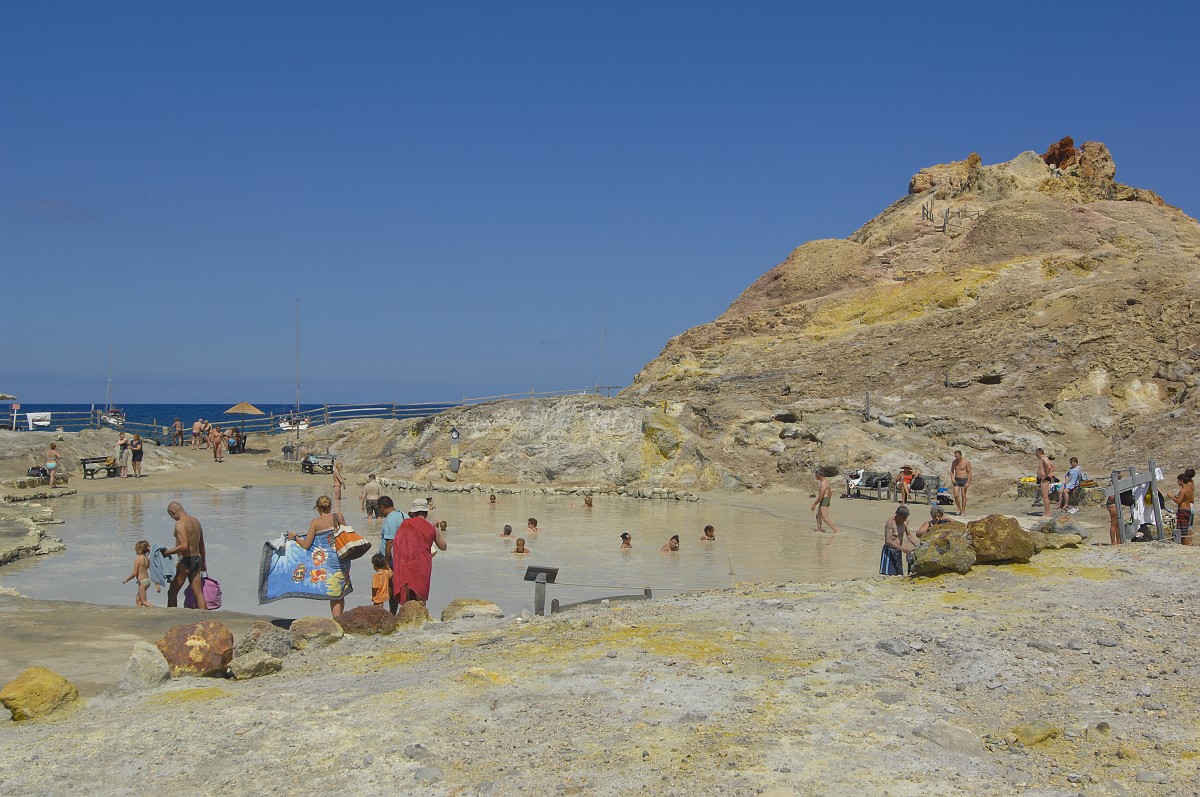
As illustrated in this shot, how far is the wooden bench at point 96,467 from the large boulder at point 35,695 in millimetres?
23395

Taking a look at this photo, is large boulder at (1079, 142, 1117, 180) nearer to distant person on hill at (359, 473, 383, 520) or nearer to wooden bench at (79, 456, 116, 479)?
distant person on hill at (359, 473, 383, 520)

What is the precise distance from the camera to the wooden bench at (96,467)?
2758 centimetres

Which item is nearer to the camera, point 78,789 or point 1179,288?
point 78,789

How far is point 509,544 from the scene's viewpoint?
17.0m

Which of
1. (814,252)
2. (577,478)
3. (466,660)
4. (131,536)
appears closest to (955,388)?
(577,478)

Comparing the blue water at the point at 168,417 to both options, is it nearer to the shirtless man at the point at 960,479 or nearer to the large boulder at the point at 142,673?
the shirtless man at the point at 960,479

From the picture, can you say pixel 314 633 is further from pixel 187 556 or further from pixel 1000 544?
pixel 1000 544

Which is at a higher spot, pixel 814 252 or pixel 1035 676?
pixel 814 252

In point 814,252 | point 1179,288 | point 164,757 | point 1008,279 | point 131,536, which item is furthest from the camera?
point 814,252

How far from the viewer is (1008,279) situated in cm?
3738

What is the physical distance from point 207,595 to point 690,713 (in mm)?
6370

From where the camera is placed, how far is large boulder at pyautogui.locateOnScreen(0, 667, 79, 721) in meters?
6.30

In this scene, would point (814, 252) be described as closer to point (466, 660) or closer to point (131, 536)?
point (131, 536)

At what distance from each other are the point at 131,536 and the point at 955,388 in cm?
2305
